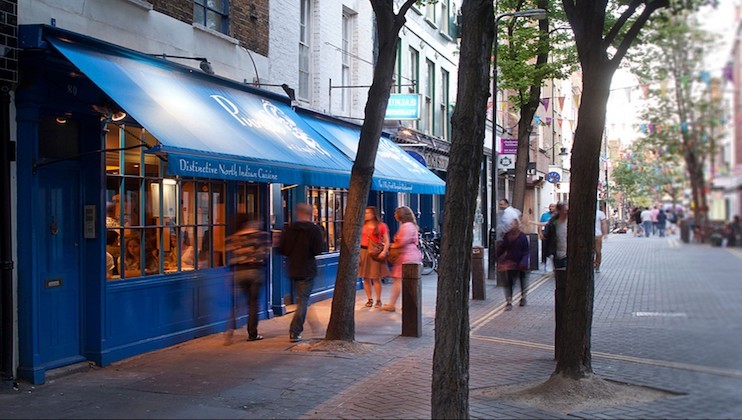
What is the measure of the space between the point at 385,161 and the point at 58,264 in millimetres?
8291

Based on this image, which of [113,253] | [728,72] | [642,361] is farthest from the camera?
[113,253]

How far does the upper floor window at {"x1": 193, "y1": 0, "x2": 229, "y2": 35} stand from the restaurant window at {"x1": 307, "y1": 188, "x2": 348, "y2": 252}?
3.89 meters

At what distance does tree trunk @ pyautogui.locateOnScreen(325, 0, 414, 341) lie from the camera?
9.20 meters

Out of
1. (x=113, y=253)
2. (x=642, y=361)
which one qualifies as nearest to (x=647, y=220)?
(x=642, y=361)

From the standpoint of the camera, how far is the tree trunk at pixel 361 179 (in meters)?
9.20

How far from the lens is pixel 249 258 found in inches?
378

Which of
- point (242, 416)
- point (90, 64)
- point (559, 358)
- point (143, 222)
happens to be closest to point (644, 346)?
point (559, 358)

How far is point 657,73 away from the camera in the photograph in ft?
13.9

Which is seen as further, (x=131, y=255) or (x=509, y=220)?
(x=509, y=220)

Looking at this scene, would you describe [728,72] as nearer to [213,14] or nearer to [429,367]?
[429,367]

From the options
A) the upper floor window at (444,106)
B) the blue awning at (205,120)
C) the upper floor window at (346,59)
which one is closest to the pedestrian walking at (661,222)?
the blue awning at (205,120)

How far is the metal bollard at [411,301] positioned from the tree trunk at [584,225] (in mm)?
3461

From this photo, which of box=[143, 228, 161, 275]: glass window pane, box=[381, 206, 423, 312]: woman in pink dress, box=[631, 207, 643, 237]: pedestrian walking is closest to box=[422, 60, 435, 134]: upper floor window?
box=[381, 206, 423, 312]: woman in pink dress

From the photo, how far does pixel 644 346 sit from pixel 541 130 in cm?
3518
